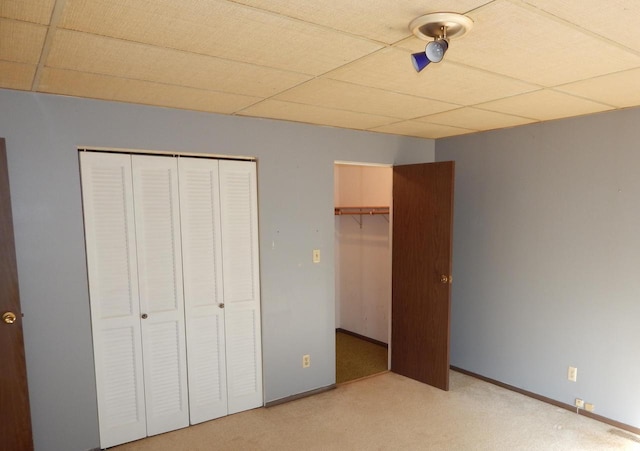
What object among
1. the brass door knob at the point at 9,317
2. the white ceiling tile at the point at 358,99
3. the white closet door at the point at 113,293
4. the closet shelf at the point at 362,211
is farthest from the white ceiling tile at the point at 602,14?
the closet shelf at the point at 362,211

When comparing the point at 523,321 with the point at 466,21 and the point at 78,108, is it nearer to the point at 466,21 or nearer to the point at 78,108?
the point at 466,21

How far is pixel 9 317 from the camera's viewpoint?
2.20 meters

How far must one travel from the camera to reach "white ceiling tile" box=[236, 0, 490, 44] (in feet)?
4.40

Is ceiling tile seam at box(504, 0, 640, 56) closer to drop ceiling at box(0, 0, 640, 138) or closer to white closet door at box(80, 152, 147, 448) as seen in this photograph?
drop ceiling at box(0, 0, 640, 138)

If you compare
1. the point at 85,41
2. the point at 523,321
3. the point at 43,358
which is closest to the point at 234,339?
the point at 43,358

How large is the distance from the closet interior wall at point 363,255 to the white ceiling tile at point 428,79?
6.95 ft

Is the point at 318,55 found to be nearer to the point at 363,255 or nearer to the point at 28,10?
the point at 28,10

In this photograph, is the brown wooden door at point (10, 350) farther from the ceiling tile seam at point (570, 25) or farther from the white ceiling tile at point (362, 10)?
the ceiling tile seam at point (570, 25)

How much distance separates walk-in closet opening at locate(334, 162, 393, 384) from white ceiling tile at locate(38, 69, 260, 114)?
2149 millimetres

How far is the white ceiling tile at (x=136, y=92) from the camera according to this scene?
82.9 inches

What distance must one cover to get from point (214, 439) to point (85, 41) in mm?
2545

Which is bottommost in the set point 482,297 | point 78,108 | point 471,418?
point 471,418

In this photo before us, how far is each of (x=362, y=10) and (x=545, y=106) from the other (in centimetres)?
197

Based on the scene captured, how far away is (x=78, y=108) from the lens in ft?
8.12
